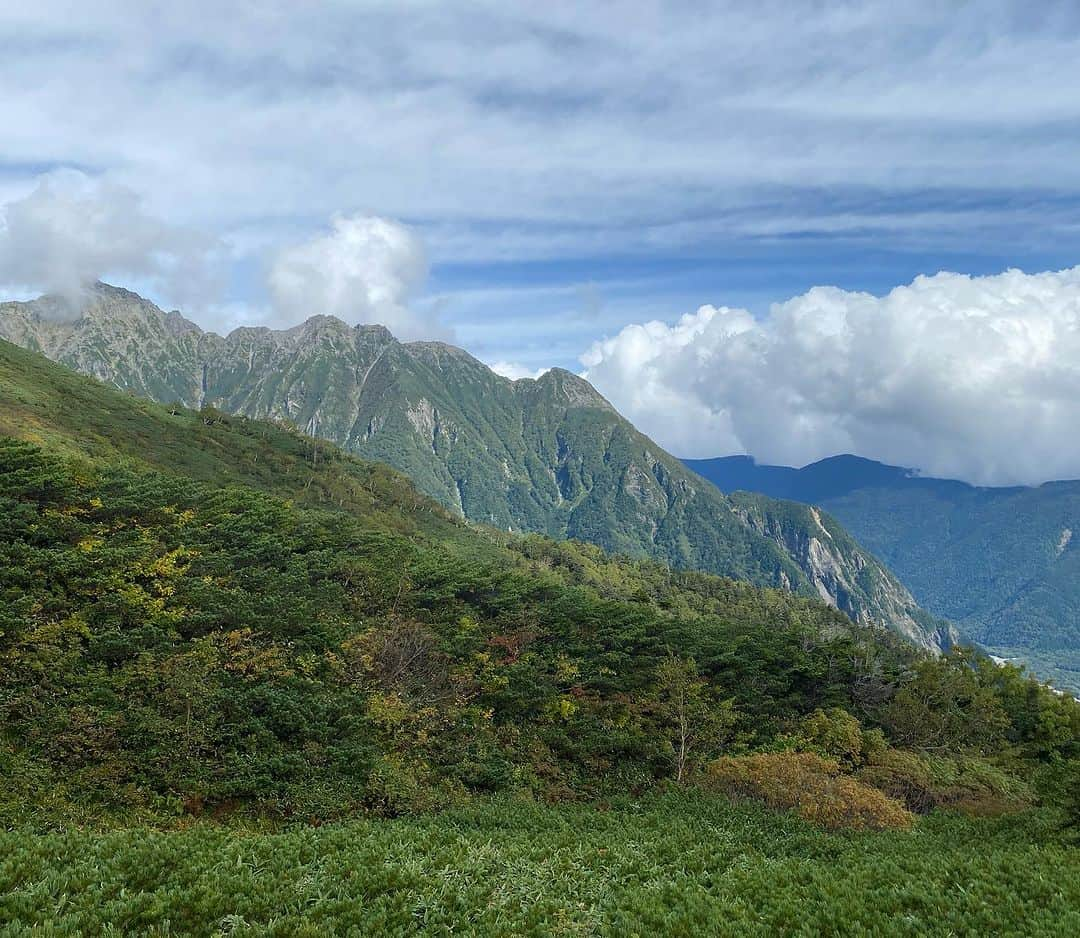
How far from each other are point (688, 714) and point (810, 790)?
18037mm

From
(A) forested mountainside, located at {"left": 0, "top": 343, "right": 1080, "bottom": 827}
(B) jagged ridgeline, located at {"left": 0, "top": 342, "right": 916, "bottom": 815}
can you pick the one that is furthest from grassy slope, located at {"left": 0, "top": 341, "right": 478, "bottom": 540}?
(A) forested mountainside, located at {"left": 0, "top": 343, "right": 1080, "bottom": 827}

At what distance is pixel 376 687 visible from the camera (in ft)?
160

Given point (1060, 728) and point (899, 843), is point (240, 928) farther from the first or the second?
point (1060, 728)

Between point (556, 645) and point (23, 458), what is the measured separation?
51454 millimetres

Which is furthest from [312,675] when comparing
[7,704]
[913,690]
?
[913,690]

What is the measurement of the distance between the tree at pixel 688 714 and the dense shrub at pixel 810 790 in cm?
705

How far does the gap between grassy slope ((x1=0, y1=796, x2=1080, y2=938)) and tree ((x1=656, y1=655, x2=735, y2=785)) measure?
91.1 ft

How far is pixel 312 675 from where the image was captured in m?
46.0

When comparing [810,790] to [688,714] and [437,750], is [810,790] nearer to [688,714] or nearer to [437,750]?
[688,714]

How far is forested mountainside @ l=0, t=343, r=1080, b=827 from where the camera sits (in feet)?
112

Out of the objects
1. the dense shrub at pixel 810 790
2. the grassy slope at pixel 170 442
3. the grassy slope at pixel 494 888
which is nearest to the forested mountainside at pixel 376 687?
the dense shrub at pixel 810 790

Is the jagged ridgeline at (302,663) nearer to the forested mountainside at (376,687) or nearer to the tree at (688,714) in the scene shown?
the forested mountainside at (376,687)

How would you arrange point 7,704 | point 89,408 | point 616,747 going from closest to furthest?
point 7,704 → point 616,747 → point 89,408

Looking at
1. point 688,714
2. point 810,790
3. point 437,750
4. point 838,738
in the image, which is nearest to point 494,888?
point 810,790
